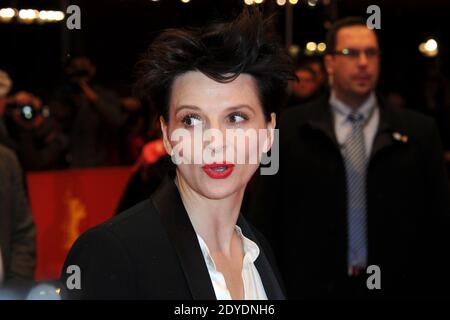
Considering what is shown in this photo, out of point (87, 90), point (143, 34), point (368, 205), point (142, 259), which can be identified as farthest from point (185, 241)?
point (87, 90)

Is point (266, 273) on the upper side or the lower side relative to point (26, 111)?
lower

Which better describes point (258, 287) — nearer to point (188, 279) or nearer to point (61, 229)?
point (188, 279)

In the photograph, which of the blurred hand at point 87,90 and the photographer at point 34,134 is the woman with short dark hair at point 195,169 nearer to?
the blurred hand at point 87,90

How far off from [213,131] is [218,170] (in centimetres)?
6

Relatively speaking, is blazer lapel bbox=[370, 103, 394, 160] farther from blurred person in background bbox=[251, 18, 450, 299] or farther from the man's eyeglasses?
the man's eyeglasses

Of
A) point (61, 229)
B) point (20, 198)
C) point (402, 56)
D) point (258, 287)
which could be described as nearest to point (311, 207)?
point (20, 198)

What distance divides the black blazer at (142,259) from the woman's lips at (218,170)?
67mm

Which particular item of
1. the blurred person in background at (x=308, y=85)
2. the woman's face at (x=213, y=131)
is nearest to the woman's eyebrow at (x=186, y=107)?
the woman's face at (x=213, y=131)

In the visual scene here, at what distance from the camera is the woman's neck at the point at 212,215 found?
1.15 meters

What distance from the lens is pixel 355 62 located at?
2109 mm

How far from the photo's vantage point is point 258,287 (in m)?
1.22

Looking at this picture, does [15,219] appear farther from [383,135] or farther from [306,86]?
[306,86]

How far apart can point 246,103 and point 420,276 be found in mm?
1163

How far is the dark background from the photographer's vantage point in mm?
1503
